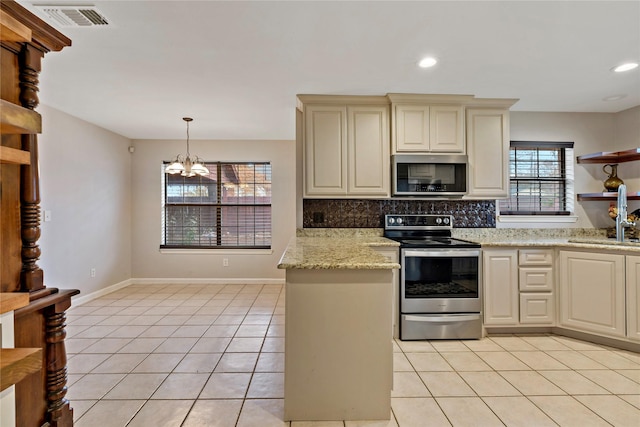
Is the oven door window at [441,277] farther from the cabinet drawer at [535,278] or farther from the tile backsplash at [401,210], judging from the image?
the tile backsplash at [401,210]

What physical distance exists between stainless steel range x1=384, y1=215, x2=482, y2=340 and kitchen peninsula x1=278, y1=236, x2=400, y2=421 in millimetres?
1213

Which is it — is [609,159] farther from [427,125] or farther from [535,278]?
[427,125]

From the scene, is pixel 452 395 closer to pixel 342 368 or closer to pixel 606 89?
pixel 342 368

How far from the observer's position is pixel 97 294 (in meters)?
4.16

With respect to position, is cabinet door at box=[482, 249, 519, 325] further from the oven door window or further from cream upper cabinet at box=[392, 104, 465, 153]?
cream upper cabinet at box=[392, 104, 465, 153]

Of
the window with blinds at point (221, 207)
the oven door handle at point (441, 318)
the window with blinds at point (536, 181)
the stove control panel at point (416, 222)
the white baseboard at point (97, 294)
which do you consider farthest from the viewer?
the window with blinds at point (221, 207)

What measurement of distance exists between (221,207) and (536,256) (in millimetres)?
4327

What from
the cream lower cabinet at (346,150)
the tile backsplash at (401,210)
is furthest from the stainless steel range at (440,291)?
the cream lower cabinet at (346,150)

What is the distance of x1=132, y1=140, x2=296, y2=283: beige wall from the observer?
16.1 ft

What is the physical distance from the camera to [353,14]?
180 cm

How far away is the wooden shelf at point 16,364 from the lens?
763mm

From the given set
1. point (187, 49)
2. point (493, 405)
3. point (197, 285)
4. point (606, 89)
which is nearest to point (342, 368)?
point (493, 405)

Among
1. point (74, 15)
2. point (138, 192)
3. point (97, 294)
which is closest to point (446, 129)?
point (74, 15)

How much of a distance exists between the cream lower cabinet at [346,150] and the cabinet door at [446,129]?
0.47 m
